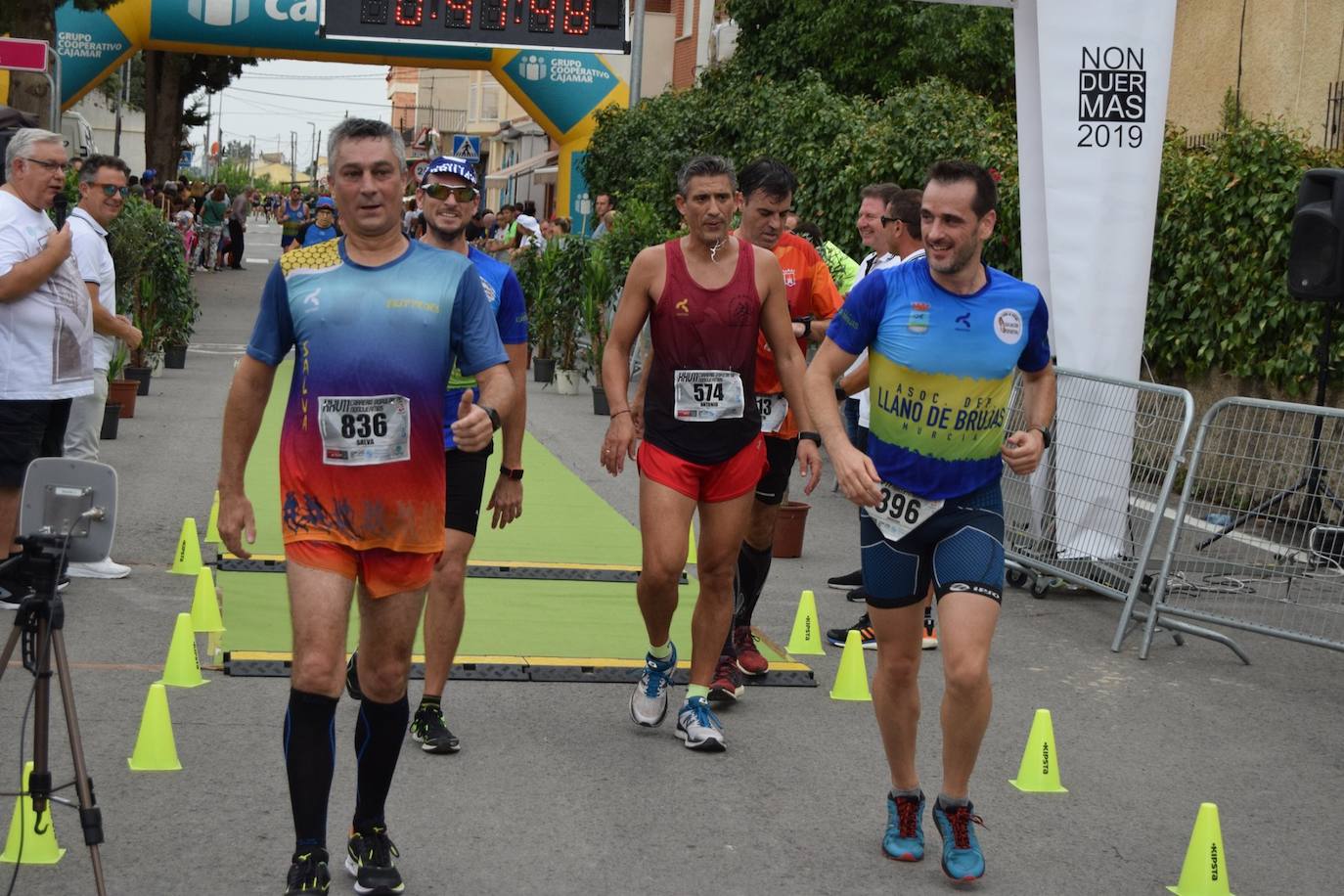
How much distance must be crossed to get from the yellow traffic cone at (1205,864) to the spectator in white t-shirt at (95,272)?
6.10m

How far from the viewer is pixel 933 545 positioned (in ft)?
17.9

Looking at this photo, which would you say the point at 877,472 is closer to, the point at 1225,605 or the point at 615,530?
the point at 1225,605

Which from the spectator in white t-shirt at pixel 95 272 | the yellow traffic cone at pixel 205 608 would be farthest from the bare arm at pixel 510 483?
the spectator in white t-shirt at pixel 95 272

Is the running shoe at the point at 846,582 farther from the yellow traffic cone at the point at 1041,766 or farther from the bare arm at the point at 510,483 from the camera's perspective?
the bare arm at the point at 510,483

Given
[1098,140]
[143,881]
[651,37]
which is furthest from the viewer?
[651,37]

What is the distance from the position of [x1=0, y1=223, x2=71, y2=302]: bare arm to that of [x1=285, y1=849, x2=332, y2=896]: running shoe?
4.42 m

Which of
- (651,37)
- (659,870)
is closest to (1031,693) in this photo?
(659,870)

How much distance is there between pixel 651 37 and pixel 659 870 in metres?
48.1

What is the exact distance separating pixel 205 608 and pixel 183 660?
797 mm

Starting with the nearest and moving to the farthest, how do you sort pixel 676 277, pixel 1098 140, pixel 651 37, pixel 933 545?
pixel 933 545, pixel 676 277, pixel 1098 140, pixel 651 37

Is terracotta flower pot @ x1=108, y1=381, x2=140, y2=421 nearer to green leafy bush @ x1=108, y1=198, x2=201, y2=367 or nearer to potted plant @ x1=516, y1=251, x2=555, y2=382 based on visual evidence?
green leafy bush @ x1=108, y1=198, x2=201, y2=367

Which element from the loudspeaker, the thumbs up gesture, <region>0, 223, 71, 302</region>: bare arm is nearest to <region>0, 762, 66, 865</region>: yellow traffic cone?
the thumbs up gesture

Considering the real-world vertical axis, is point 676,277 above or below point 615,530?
above

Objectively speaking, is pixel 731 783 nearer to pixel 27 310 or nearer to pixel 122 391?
pixel 27 310
